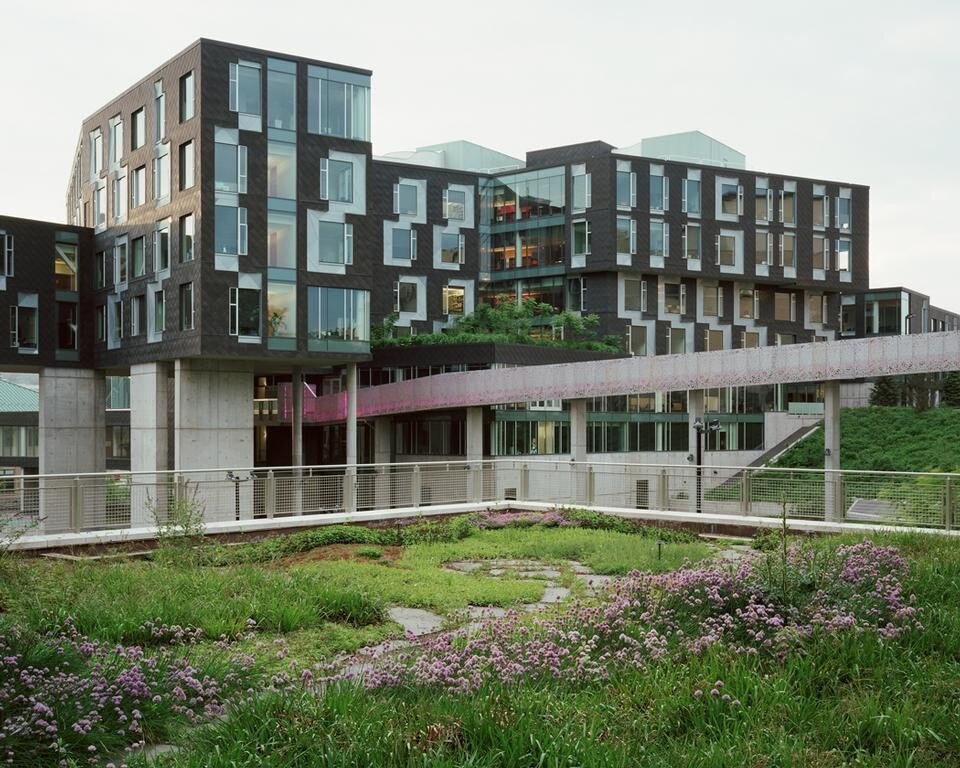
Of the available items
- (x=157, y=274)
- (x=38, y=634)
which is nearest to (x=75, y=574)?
(x=38, y=634)

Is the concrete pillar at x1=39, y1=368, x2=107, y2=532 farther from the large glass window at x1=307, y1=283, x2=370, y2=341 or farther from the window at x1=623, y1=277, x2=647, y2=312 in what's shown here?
the window at x1=623, y1=277, x2=647, y2=312

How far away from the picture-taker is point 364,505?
2334 centimetres

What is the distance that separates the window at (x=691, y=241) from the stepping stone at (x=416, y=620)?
59.3 metres

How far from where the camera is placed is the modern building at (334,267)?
136 feet

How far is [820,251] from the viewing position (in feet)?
242

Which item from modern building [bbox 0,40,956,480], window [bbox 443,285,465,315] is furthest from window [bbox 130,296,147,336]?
window [bbox 443,285,465,315]

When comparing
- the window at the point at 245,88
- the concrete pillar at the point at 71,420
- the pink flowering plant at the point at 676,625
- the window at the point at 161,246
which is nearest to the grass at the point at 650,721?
the pink flowering plant at the point at 676,625

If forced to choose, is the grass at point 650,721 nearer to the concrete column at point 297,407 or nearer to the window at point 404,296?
the concrete column at point 297,407

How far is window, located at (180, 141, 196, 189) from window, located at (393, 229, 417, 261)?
23.0 meters

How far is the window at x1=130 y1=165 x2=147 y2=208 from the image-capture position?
45031 mm

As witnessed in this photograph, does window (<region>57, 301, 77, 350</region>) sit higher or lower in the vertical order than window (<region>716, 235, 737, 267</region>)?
lower

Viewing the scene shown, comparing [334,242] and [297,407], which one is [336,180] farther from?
[297,407]

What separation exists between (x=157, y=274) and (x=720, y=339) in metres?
41.3

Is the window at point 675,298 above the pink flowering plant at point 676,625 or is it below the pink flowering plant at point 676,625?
above
